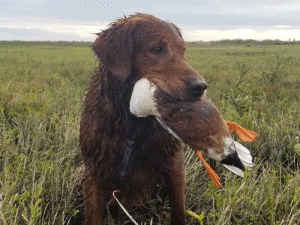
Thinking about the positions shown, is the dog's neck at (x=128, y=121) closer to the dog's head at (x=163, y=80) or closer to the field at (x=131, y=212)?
the dog's head at (x=163, y=80)

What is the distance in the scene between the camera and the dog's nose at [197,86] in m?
1.34

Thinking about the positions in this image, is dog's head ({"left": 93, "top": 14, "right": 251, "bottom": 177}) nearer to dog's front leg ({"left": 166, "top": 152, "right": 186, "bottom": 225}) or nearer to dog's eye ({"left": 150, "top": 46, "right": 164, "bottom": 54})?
dog's eye ({"left": 150, "top": 46, "right": 164, "bottom": 54})

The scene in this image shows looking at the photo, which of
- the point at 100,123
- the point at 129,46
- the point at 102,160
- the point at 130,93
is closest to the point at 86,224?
the point at 102,160

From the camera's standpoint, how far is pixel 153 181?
210 cm

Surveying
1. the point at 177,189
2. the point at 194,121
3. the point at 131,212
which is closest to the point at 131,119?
the point at 194,121

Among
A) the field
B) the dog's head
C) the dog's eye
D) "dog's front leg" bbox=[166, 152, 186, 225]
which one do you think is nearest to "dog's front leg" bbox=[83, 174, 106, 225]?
the field

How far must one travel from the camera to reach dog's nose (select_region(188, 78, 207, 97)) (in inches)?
52.9

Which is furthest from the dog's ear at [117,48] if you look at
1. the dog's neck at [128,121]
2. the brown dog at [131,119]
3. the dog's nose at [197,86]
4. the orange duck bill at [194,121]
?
the dog's nose at [197,86]

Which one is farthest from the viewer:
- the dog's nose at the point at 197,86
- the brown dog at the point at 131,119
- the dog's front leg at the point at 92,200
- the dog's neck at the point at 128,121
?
the dog's front leg at the point at 92,200

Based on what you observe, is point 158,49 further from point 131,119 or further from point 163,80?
point 131,119

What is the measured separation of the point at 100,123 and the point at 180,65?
0.72 m

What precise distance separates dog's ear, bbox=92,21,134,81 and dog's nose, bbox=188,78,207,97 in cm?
42

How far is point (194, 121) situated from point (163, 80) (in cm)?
29

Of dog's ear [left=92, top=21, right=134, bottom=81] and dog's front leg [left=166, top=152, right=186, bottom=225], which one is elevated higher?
dog's ear [left=92, top=21, right=134, bottom=81]
